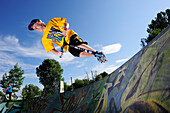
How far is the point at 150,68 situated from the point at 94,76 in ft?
123

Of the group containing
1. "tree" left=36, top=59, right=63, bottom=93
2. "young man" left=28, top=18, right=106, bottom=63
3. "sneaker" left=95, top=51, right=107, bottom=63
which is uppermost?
"tree" left=36, top=59, right=63, bottom=93

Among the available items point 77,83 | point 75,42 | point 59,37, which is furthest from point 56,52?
point 77,83

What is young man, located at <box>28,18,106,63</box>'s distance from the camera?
26.5 ft

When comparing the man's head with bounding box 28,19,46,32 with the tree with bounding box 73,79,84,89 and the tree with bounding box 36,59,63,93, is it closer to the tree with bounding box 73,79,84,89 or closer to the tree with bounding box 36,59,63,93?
the tree with bounding box 36,59,63,93

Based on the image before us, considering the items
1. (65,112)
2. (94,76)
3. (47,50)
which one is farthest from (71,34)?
(94,76)

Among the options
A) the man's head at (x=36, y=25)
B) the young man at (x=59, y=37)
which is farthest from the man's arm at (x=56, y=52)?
the man's head at (x=36, y=25)

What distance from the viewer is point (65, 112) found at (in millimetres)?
7996

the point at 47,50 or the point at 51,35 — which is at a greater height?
the point at 51,35

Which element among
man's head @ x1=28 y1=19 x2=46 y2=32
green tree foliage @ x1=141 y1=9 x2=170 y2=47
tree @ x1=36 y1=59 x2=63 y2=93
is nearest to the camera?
man's head @ x1=28 y1=19 x2=46 y2=32

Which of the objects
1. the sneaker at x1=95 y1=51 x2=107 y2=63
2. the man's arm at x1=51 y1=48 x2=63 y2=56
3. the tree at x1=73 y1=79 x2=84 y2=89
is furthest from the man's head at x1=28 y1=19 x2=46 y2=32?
the tree at x1=73 y1=79 x2=84 y2=89

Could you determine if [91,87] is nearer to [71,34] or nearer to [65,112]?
[65,112]

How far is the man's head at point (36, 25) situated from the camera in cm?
788

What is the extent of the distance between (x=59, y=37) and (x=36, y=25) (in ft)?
5.41

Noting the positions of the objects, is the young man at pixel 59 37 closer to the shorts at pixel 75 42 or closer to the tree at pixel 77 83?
the shorts at pixel 75 42
